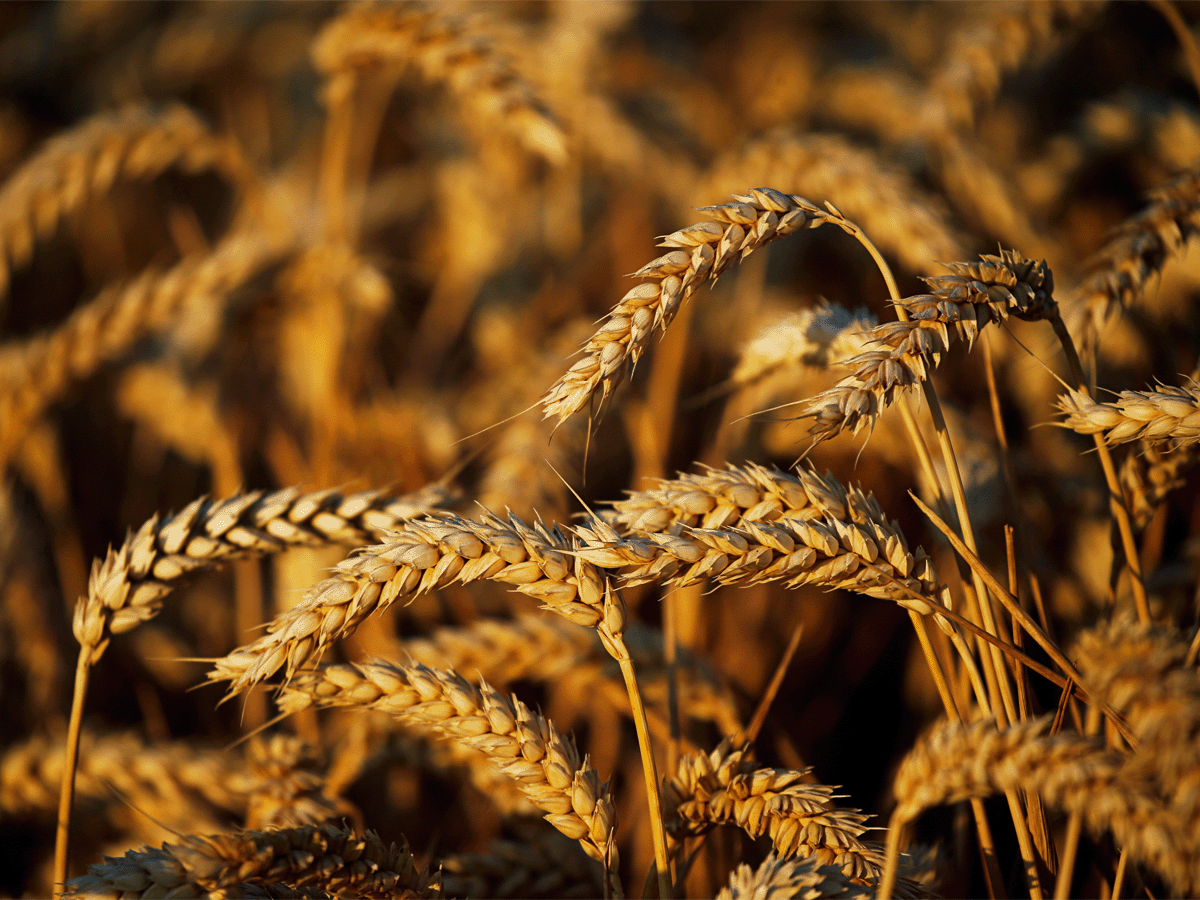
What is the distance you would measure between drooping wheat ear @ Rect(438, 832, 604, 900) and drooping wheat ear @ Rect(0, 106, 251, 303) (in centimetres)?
195

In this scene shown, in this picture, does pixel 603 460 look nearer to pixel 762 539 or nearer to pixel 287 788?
pixel 287 788

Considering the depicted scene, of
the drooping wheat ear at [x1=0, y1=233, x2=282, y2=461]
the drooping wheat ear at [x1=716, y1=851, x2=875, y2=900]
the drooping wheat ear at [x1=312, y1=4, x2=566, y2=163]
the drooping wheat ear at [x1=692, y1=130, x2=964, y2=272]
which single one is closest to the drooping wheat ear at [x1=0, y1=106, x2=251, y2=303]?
the drooping wheat ear at [x1=0, y1=233, x2=282, y2=461]

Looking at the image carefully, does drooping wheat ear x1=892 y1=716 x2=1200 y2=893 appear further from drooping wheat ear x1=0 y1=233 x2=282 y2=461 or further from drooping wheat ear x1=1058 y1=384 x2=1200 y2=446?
drooping wheat ear x1=0 y1=233 x2=282 y2=461

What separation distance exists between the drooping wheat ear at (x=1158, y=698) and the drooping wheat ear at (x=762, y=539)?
21 centimetres

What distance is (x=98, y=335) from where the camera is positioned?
183 cm

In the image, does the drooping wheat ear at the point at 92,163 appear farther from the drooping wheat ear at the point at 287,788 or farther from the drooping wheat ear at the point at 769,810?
the drooping wheat ear at the point at 769,810

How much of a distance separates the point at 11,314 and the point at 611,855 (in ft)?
12.0

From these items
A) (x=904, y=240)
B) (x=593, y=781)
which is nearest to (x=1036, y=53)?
(x=904, y=240)

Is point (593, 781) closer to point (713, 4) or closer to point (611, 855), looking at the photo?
point (611, 855)

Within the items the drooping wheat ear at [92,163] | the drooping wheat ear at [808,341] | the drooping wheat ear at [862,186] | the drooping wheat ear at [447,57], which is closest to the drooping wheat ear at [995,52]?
the drooping wheat ear at [862,186]

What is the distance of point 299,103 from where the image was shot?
13.0ft

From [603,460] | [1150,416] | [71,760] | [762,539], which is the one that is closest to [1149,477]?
[1150,416]

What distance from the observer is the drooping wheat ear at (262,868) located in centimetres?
87

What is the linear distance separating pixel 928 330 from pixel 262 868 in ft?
3.34
